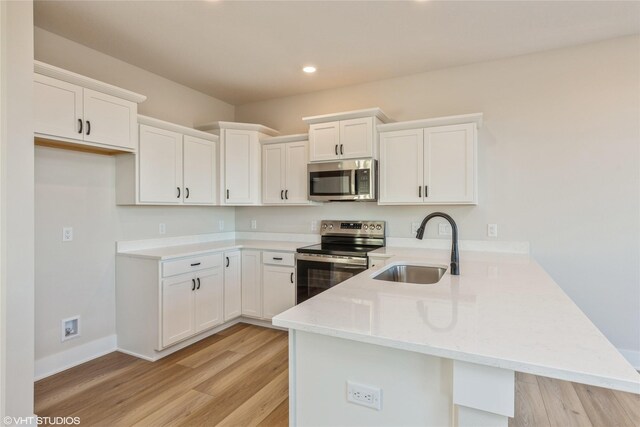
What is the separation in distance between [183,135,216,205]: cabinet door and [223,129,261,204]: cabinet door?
155 mm

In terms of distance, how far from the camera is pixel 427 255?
2920 mm

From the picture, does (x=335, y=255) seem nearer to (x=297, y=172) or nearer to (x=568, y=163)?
(x=297, y=172)

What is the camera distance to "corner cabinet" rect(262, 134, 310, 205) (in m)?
3.65

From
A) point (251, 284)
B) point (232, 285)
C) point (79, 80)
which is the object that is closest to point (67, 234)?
point (79, 80)

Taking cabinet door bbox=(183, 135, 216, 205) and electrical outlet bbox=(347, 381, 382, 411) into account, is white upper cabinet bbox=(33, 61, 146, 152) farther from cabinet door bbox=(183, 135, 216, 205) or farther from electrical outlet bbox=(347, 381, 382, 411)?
electrical outlet bbox=(347, 381, 382, 411)

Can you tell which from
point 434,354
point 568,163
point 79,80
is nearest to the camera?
point 434,354

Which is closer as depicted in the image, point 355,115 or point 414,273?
point 414,273

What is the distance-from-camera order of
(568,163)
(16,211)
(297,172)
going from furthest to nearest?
(297,172), (568,163), (16,211)

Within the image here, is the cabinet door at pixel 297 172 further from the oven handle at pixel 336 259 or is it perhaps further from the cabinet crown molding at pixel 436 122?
the cabinet crown molding at pixel 436 122

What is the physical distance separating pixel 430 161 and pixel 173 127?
2.46m

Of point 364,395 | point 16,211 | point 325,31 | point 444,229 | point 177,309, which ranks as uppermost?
point 325,31

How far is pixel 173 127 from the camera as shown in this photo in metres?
3.21

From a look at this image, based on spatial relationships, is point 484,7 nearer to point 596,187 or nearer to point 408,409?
point 596,187

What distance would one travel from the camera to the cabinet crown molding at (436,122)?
9.27 feet
